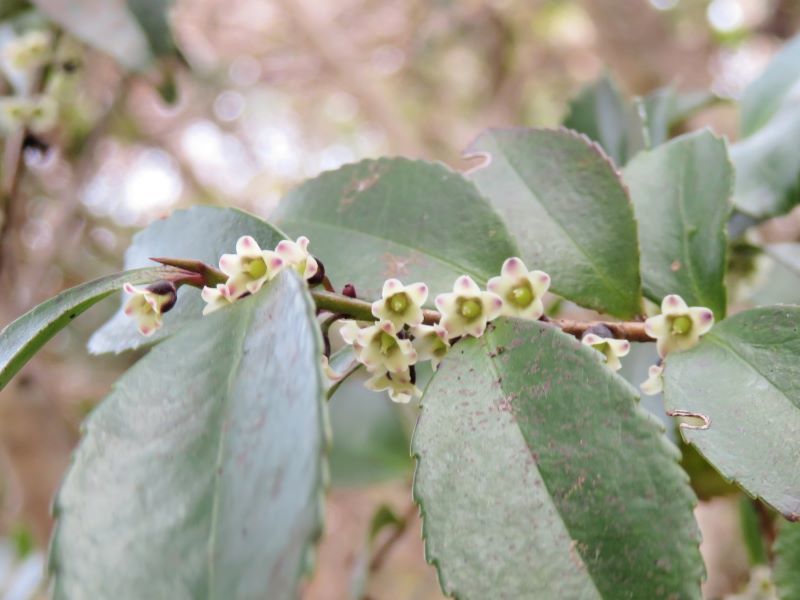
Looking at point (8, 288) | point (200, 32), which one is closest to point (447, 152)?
point (200, 32)

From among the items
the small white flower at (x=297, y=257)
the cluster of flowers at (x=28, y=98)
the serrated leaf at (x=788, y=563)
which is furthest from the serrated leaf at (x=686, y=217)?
the cluster of flowers at (x=28, y=98)

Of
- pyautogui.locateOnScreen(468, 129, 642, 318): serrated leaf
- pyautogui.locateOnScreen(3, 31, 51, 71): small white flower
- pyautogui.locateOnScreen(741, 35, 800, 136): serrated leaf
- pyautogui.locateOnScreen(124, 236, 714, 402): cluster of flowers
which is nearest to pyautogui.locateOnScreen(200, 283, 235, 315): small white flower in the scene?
pyautogui.locateOnScreen(124, 236, 714, 402): cluster of flowers

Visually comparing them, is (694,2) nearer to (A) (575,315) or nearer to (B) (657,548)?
(A) (575,315)

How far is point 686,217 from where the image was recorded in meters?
0.56

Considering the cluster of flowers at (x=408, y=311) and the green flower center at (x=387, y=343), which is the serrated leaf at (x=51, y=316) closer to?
the cluster of flowers at (x=408, y=311)

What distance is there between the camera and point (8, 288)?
1.25m

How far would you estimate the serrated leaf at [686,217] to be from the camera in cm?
53

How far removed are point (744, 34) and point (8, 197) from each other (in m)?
2.43

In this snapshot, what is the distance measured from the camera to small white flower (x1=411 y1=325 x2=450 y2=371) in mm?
458

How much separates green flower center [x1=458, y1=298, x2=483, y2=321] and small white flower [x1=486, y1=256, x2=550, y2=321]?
0.06ft

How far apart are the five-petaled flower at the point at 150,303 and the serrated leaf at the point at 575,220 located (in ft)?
0.79

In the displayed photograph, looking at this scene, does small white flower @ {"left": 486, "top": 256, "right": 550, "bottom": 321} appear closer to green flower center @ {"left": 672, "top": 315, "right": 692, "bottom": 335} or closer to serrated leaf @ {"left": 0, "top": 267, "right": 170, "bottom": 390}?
green flower center @ {"left": 672, "top": 315, "right": 692, "bottom": 335}

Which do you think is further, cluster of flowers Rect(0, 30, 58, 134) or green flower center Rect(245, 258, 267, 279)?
cluster of flowers Rect(0, 30, 58, 134)

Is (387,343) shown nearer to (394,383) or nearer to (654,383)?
(394,383)
